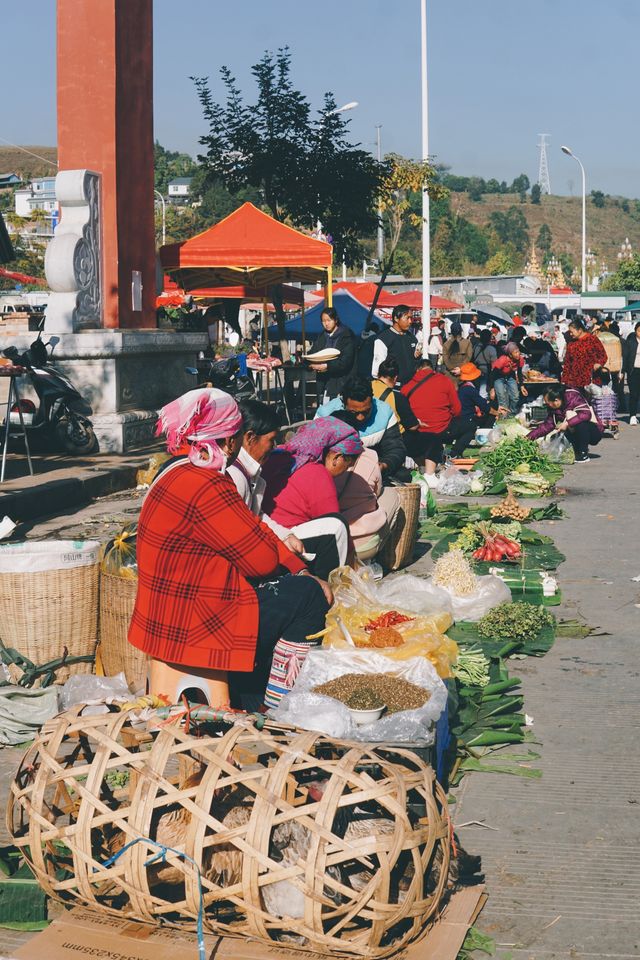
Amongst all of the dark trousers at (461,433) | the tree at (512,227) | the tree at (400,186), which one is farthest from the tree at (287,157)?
the tree at (512,227)

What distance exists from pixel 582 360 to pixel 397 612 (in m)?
12.2

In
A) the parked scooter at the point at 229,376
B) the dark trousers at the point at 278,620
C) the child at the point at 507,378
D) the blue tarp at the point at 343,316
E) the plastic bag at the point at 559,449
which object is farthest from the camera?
the blue tarp at the point at 343,316

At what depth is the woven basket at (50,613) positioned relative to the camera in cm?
534

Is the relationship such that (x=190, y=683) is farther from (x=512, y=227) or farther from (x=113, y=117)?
(x=512, y=227)

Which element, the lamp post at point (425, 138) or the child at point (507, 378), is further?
the lamp post at point (425, 138)

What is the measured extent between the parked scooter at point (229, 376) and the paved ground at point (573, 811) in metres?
8.36

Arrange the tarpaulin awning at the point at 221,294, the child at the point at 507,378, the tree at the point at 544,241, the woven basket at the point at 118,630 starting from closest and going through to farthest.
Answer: the woven basket at the point at 118,630 → the child at the point at 507,378 → the tarpaulin awning at the point at 221,294 → the tree at the point at 544,241

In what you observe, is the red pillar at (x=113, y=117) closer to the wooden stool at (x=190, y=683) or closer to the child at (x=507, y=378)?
the child at (x=507, y=378)

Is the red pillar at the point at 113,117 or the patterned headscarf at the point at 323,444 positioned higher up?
the red pillar at the point at 113,117

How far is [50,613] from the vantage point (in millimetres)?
5383

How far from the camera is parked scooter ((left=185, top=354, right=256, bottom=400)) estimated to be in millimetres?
15203

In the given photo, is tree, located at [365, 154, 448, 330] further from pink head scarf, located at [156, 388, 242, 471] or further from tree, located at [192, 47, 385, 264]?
pink head scarf, located at [156, 388, 242, 471]

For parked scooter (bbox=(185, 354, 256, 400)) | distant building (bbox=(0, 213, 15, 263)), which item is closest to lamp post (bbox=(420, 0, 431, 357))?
parked scooter (bbox=(185, 354, 256, 400))

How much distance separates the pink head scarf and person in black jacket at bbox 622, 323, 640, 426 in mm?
17022
